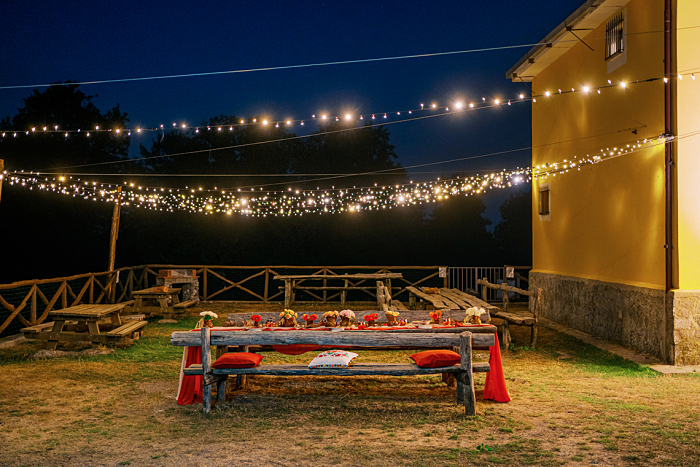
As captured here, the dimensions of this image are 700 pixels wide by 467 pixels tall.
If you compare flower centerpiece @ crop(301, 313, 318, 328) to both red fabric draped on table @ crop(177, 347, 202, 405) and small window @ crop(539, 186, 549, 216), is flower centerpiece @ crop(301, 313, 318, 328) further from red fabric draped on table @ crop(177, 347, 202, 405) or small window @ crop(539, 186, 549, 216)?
small window @ crop(539, 186, 549, 216)

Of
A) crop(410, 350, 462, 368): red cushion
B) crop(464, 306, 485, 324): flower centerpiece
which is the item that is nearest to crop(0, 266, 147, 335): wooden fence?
crop(410, 350, 462, 368): red cushion

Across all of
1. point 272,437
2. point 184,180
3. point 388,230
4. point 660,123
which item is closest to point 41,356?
point 272,437

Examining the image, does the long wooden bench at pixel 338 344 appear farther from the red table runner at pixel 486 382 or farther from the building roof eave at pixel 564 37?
the building roof eave at pixel 564 37

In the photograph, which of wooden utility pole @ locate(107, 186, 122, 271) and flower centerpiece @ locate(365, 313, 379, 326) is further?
wooden utility pole @ locate(107, 186, 122, 271)

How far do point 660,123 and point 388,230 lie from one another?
1336cm

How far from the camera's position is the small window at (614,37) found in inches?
288

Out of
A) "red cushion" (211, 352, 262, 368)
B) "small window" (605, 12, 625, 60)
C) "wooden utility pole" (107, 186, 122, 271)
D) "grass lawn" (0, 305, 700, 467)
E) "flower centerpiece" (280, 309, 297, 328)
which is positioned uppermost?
"small window" (605, 12, 625, 60)

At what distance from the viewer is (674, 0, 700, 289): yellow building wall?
5984 mm

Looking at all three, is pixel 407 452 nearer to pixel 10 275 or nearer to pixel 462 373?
pixel 462 373

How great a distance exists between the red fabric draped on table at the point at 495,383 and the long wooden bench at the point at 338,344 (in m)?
0.12

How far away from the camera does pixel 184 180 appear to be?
719 inches

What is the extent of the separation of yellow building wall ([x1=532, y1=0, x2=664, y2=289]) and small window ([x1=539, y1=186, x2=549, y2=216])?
21 cm

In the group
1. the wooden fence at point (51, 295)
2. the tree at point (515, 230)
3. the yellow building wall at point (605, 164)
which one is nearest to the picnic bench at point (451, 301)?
the yellow building wall at point (605, 164)

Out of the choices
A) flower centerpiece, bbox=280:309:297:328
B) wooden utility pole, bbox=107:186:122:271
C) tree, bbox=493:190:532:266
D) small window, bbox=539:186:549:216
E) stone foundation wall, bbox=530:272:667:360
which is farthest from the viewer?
tree, bbox=493:190:532:266
